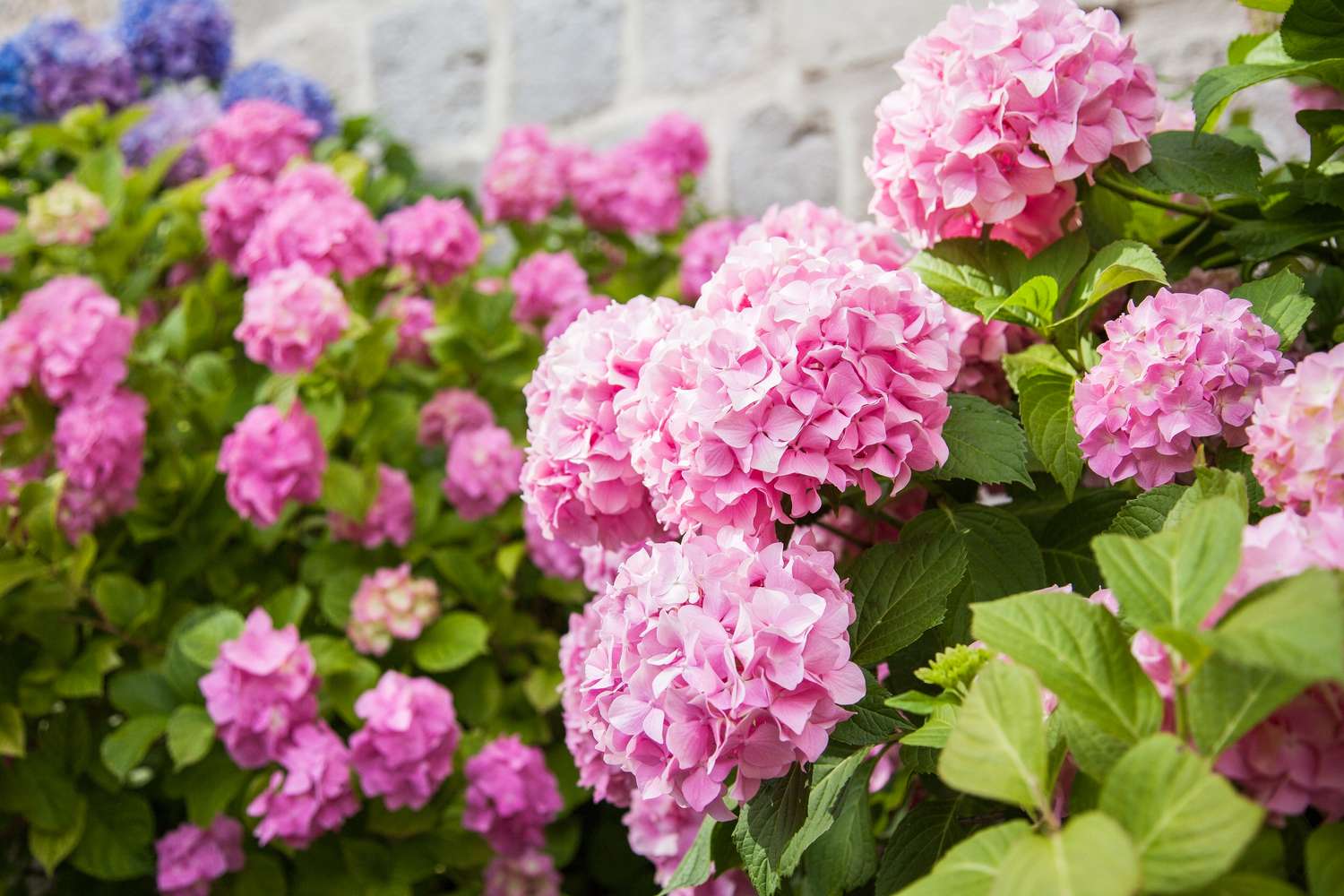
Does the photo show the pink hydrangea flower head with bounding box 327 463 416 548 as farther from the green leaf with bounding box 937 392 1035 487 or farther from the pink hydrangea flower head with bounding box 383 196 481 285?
the green leaf with bounding box 937 392 1035 487

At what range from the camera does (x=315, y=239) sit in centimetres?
154

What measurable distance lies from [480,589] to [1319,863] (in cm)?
123

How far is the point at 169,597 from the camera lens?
5.36 ft

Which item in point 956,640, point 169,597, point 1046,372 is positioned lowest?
point 169,597

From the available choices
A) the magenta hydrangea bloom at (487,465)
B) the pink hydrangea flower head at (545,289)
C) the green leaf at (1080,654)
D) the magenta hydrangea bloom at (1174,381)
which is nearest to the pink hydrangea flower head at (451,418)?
the magenta hydrangea bloom at (487,465)

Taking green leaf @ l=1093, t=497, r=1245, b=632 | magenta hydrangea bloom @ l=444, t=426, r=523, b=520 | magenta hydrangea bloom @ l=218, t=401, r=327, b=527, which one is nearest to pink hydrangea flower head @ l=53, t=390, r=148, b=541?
magenta hydrangea bloom @ l=218, t=401, r=327, b=527

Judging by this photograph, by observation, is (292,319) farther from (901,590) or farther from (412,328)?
(901,590)

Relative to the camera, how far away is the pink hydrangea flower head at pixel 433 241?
1.73 m

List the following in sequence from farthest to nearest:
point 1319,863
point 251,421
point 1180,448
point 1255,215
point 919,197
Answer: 1. point 251,421
2. point 1255,215
3. point 919,197
4. point 1180,448
5. point 1319,863

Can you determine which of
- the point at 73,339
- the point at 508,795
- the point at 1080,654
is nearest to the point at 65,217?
the point at 73,339

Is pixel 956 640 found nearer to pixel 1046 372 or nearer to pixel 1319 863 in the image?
pixel 1046 372

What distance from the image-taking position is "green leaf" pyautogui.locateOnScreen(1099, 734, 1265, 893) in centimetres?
42

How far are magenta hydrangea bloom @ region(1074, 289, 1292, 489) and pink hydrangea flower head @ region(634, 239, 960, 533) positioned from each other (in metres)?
0.10

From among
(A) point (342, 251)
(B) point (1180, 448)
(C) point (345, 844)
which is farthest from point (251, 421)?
(B) point (1180, 448)
